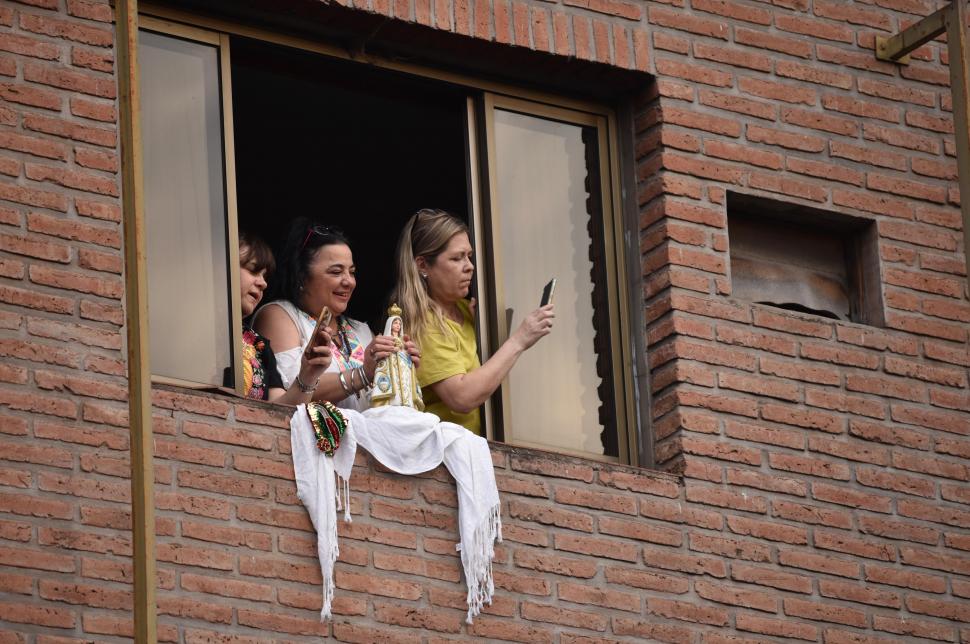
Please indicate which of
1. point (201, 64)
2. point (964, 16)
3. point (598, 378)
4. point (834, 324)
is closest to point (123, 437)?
point (201, 64)

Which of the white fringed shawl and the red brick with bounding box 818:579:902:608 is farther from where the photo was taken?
the red brick with bounding box 818:579:902:608

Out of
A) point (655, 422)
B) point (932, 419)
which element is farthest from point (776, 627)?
point (932, 419)

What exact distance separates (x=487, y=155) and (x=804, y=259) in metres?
1.61

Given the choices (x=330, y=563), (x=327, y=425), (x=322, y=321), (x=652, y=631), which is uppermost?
(x=322, y=321)

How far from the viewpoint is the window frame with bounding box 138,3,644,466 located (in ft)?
32.3

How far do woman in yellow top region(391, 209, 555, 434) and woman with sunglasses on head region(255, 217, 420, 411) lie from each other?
201 mm

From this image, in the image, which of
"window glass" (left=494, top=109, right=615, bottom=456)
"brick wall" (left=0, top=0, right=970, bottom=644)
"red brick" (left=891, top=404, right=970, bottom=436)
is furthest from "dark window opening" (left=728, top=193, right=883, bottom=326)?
"window glass" (left=494, top=109, right=615, bottom=456)

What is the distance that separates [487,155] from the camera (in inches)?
412

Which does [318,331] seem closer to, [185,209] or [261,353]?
[261,353]

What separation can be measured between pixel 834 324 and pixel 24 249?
3.69 meters

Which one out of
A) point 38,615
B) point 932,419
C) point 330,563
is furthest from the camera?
point 932,419

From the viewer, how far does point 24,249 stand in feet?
29.7

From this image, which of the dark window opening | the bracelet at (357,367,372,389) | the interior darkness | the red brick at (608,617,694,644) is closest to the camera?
the bracelet at (357,367,372,389)

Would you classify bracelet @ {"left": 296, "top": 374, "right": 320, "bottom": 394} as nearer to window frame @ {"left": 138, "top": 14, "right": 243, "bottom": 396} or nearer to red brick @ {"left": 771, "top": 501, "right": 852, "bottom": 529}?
window frame @ {"left": 138, "top": 14, "right": 243, "bottom": 396}
